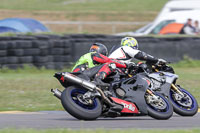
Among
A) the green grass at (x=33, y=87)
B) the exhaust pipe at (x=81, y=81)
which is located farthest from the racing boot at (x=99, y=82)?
the green grass at (x=33, y=87)

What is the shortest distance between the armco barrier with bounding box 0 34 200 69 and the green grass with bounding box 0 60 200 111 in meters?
0.29

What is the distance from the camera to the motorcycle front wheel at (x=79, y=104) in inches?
271

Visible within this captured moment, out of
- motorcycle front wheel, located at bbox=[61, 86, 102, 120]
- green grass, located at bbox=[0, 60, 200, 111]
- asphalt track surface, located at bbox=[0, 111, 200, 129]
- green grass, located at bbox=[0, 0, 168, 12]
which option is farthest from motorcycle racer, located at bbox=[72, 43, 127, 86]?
green grass, located at bbox=[0, 0, 168, 12]

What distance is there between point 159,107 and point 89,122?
1210 mm

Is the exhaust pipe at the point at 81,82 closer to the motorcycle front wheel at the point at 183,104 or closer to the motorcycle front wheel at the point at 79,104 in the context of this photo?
the motorcycle front wheel at the point at 79,104

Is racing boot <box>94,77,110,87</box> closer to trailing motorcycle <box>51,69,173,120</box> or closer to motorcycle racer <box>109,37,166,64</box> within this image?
trailing motorcycle <box>51,69,173,120</box>

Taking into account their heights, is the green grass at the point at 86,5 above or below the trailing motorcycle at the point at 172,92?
below

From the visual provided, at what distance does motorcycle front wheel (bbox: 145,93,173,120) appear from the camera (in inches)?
293

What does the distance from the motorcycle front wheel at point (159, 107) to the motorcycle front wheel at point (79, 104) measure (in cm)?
86

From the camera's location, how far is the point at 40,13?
32.2m

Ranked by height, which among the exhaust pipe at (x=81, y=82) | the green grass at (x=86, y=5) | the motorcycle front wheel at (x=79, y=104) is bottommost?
the green grass at (x=86, y=5)

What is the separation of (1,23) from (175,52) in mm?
6427

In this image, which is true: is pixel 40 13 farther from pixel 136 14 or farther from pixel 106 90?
pixel 106 90

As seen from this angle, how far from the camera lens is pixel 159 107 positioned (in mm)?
7531
